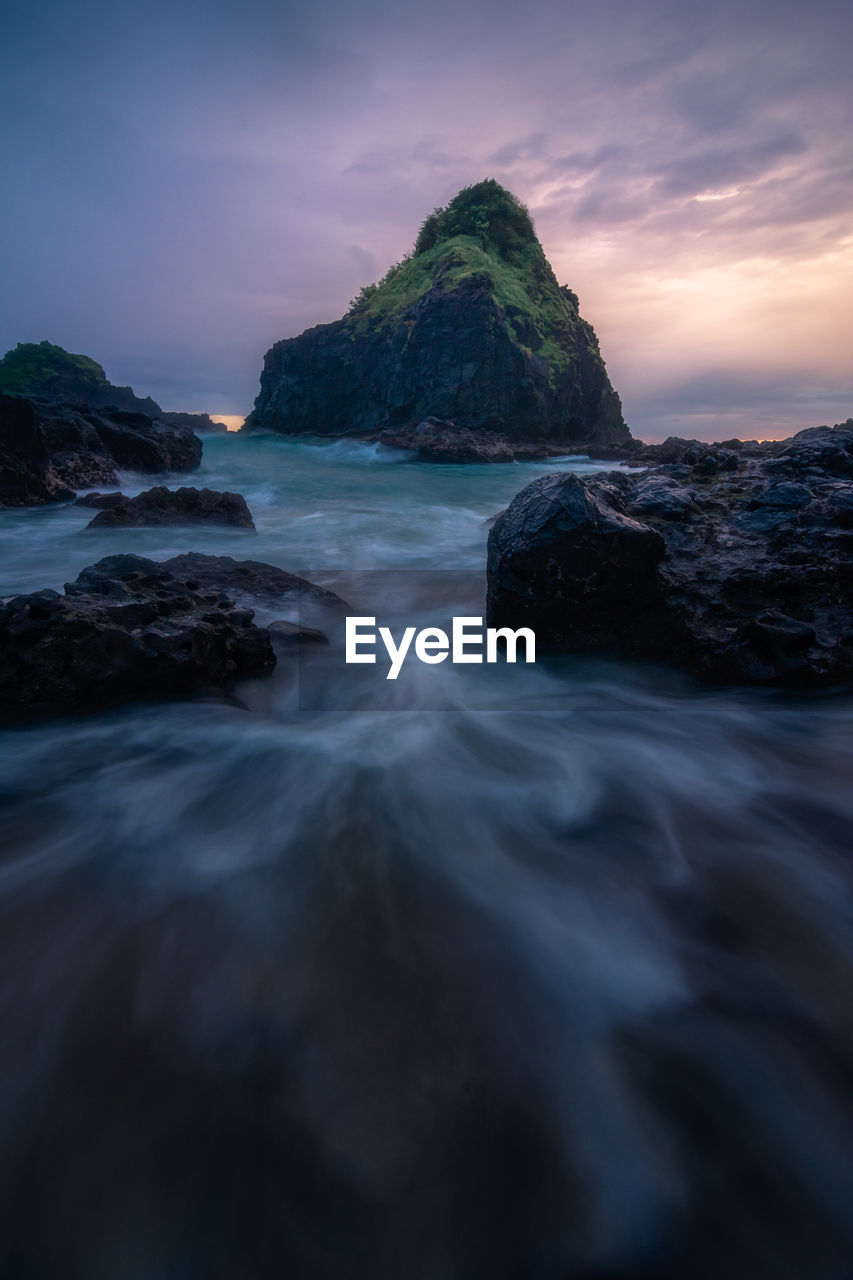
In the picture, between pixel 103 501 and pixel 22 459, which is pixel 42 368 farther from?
pixel 103 501

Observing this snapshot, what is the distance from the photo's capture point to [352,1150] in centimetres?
144

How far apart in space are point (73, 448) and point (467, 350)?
30.9 meters

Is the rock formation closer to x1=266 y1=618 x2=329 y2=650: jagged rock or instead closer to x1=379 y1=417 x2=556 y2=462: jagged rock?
x1=266 y1=618 x2=329 y2=650: jagged rock

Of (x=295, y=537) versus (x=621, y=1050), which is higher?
(x=295, y=537)

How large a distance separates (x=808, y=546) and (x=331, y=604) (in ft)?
14.4

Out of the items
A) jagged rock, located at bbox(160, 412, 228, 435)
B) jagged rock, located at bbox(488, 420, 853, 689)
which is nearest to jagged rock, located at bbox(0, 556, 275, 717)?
jagged rock, located at bbox(488, 420, 853, 689)

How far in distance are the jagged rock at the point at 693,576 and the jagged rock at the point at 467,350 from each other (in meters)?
37.8

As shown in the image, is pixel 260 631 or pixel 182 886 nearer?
pixel 182 886

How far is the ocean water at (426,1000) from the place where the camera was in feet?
4.33

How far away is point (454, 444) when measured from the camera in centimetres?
3688

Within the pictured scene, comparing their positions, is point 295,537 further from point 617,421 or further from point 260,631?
point 617,421

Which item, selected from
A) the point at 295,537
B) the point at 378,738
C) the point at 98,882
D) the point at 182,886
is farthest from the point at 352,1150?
the point at 295,537

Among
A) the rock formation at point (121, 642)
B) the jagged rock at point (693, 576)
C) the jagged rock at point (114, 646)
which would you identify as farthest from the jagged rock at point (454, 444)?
the jagged rock at point (114, 646)

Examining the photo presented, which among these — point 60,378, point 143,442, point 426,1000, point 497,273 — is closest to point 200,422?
point 60,378
